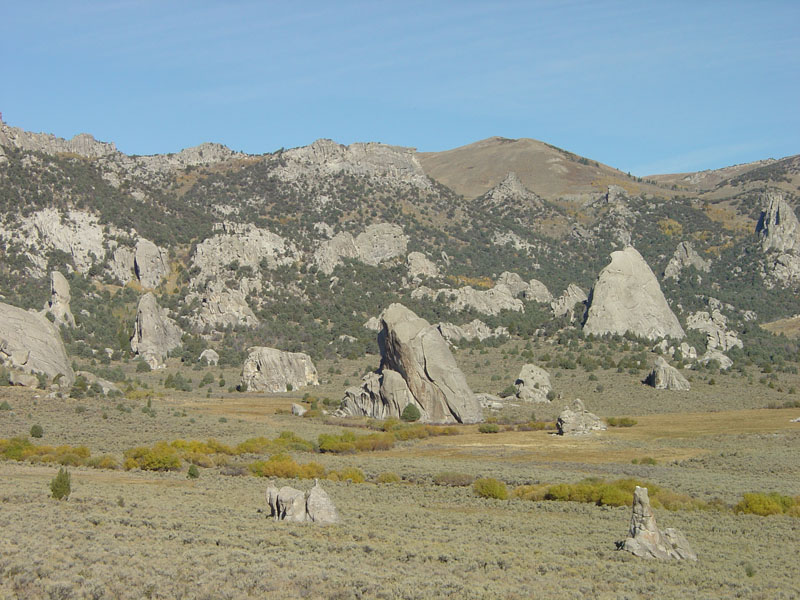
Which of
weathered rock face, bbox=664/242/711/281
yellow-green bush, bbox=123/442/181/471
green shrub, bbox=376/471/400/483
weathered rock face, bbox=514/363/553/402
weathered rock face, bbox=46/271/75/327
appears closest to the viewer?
green shrub, bbox=376/471/400/483

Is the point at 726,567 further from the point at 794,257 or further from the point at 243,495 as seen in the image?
the point at 794,257

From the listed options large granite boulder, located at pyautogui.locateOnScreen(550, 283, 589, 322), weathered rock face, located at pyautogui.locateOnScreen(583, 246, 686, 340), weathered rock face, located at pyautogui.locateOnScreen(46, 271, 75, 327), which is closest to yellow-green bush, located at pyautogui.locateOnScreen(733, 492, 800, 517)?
weathered rock face, located at pyautogui.locateOnScreen(583, 246, 686, 340)

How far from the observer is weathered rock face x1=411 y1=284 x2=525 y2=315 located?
120312mm

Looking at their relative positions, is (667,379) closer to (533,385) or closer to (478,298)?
(533,385)

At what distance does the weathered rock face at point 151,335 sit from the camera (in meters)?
96.4

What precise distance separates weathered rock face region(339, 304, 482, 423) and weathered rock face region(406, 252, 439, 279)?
6555 cm

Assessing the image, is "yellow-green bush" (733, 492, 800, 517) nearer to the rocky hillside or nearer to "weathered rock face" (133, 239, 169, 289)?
the rocky hillside

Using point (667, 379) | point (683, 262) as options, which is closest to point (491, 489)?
point (667, 379)

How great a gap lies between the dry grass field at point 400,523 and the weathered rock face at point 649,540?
0.56 m

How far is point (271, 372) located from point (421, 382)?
26.7m

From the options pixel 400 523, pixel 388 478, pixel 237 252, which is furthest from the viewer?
pixel 237 252

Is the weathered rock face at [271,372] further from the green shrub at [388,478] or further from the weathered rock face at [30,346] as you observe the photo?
the green shrub at [388,478]

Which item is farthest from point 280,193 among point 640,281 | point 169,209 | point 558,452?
point 558,452

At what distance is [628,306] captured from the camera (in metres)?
104
